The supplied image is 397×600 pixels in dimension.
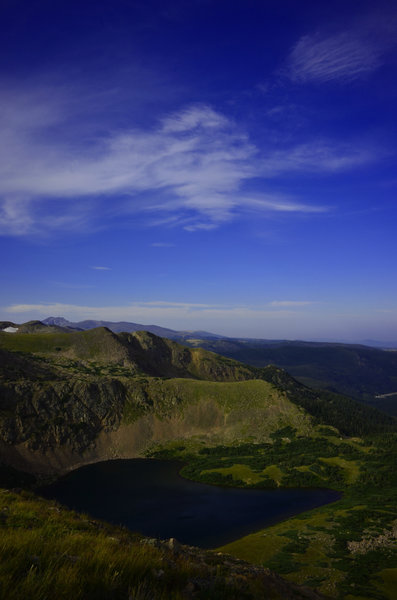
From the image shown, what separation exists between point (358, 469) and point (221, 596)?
107712 mm

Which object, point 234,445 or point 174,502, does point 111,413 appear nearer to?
point 234,445

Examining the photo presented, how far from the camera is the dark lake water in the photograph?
219ft

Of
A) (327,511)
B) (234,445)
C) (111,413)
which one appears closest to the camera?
(327,511)

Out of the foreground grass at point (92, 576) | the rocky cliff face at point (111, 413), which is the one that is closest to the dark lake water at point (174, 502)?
the rocky cliff face at point (111, 413)

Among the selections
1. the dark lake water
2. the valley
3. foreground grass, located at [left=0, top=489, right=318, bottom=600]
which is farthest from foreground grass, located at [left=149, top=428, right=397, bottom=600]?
foreground grass, located at [left=0, top=489, right=318, bottom=600]

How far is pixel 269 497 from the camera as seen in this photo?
280 feet

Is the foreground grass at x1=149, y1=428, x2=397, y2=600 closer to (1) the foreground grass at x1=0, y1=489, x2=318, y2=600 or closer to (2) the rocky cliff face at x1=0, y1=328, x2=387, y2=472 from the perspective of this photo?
(2) the rocky cliff face at x1=0, y1=328, x2=387, y2=472

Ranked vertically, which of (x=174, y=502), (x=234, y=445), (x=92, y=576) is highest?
(x=92, y=576)

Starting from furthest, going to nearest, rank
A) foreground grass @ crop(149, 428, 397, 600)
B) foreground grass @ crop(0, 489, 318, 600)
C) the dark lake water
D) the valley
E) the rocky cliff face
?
the rocky cliff face, the dark lake water, the valley, foreground grass @ crop(149, 428, 397, 600), foreground grass @ crop(0, 489, 318, 600)

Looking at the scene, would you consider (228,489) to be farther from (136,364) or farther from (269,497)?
(136,364)

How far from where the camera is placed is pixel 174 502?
268ft

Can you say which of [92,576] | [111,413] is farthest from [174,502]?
[92,576]

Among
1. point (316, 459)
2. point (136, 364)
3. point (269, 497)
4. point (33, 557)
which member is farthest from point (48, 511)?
point (136, 364)

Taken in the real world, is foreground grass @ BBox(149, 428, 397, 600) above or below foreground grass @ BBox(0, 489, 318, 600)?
below
